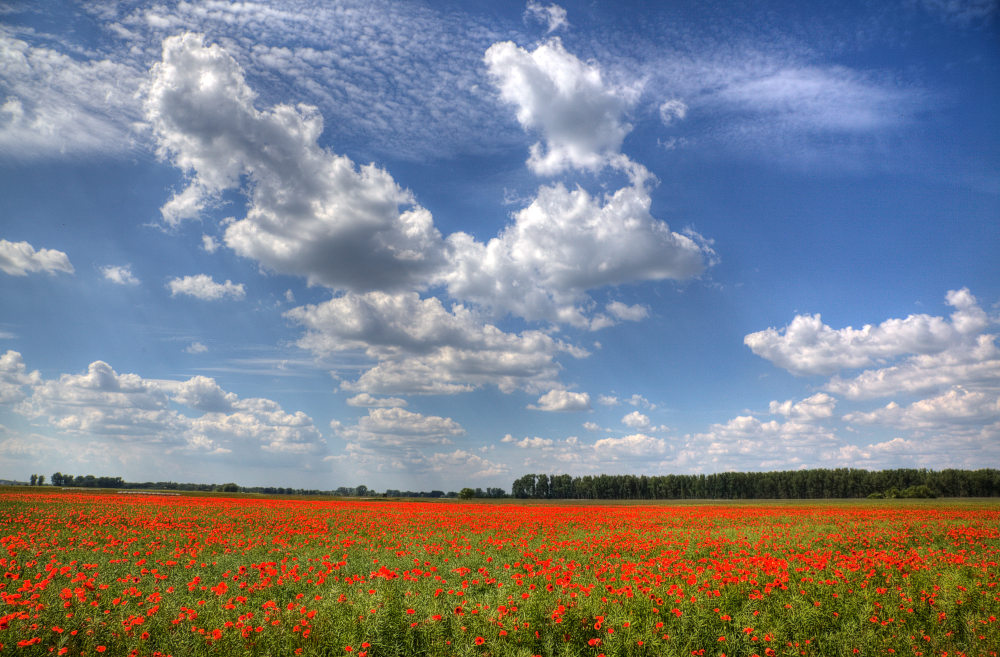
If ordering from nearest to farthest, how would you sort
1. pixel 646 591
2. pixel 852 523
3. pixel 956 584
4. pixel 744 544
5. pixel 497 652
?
pixel 497 652, pixel 646 591, pixel 956 584, pixel 744 544, pixel 852 523

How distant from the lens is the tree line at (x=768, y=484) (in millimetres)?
126250

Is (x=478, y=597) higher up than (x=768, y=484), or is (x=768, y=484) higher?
(x=478, y=597)

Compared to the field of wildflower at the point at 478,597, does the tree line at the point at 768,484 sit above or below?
below

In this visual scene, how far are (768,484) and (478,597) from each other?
15894 centimetres

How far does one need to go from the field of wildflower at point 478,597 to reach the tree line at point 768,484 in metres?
133

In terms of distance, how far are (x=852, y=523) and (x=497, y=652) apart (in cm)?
2435

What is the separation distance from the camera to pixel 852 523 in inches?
984

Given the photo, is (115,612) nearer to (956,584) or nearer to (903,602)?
(903,602)

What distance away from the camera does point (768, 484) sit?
145375 millimetres

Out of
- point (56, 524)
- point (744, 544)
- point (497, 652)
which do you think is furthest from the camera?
point (56, 524)

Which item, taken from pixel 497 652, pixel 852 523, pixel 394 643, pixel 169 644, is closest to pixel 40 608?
pixel 169 644

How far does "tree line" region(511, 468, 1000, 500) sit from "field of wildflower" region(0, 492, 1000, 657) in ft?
436

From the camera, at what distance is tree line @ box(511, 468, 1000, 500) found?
12625 cm

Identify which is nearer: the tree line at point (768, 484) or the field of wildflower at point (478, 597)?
the field of wildflower at point (478, 597)
